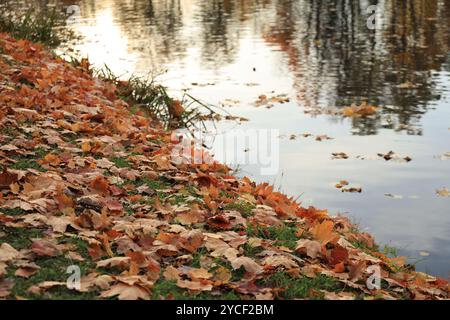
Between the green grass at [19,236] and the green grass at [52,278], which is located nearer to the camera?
the green grass at [52,278]

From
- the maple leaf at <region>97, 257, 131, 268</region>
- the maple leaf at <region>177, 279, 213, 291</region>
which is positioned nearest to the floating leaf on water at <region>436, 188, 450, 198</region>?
the maple leaf at <region>177, 279, 213, 291</region>

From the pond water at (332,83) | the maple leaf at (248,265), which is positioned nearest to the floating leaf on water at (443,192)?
the pond water at (332,83)

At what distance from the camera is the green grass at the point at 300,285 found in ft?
13.4

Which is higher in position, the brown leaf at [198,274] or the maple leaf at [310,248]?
the brown leaf at [198,274]

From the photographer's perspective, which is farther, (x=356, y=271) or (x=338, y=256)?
(x=338, y=256)

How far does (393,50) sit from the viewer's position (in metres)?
17.2

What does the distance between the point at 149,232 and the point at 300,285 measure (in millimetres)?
1193

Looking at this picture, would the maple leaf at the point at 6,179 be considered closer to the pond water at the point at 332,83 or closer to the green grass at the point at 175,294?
the green grass at the point at 175,294

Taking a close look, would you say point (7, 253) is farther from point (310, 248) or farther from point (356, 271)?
point (356, 271)

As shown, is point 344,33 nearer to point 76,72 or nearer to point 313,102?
point 313,102

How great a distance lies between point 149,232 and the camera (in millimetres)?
4664

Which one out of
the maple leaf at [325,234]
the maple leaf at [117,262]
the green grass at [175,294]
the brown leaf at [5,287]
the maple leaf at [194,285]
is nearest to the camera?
the brown leaf at [5,287]

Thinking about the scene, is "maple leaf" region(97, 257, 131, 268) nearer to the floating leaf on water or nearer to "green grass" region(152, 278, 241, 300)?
"green grass" region(152, 278, 241, 300)

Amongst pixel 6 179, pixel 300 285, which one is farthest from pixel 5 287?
pixel 300 285
